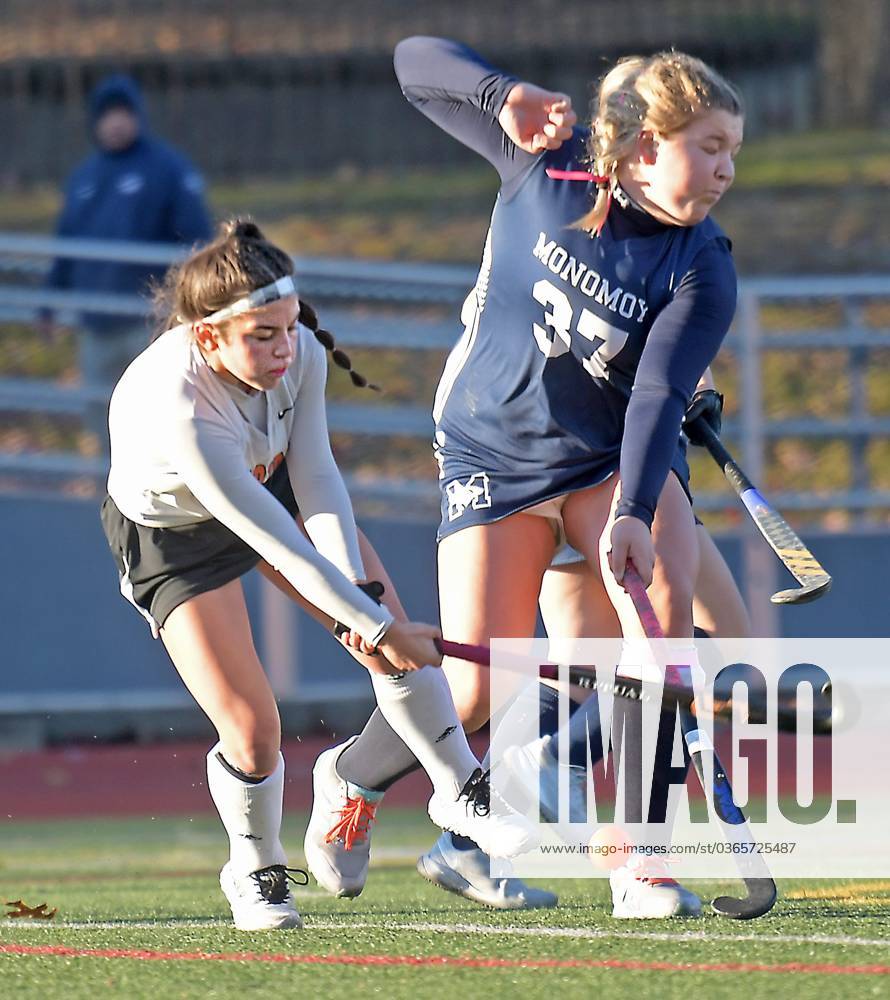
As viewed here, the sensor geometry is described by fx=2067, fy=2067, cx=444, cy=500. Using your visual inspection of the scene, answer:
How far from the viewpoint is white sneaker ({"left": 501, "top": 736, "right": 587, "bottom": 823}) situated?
4738 mm

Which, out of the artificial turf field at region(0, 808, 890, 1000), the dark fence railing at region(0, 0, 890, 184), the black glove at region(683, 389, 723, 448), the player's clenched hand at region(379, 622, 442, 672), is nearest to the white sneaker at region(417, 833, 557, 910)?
the artificial turf field at region(0, 808, 890, 1000)

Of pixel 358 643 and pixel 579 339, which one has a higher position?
pixel 579 339

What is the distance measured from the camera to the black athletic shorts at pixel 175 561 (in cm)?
409

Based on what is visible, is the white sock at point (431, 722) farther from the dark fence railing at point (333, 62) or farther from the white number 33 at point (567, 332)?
the dark fence railing at point (333, 62)

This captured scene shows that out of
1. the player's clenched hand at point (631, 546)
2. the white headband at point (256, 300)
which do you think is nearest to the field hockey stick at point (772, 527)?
the player's clenched hand at point (631, 546)

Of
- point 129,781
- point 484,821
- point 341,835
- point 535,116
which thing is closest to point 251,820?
point 341,835

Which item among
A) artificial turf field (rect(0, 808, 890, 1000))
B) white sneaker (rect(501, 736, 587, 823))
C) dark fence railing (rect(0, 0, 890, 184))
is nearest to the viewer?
artificial turf field (rect(0, 808, 890, 1000))

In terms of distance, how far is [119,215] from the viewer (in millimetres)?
8992

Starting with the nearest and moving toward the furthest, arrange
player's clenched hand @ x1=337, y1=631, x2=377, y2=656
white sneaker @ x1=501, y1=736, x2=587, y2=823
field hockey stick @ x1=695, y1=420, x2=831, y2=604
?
player's clenched hand @ x1=337, y1=631, x2=377, y2=656 < field hockey stick @ x1=695, y1=420, x2=831, y2=604 < white sneaker @ x1=501, y1=736, x2=587, y2=823

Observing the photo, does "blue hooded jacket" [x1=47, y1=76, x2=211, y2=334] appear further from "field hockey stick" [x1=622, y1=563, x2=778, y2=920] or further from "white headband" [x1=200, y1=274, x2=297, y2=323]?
"field hockey stick" [x1=622, y1=563, x2=778, y2=920]

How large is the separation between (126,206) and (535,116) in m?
5.00

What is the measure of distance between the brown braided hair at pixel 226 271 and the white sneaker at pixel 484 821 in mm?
1045

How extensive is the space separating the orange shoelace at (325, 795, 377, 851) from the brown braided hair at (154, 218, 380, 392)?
113 cm

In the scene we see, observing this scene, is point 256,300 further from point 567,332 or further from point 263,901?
point 263,901
